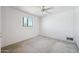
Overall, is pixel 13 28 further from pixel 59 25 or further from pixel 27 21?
pixel 59 25

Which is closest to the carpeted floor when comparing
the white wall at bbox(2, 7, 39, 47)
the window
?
the white wall at bbox(2, 7, 39, 47)

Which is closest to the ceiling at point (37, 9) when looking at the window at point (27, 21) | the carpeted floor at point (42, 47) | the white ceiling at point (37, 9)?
the white ceiling at point (37, 9)

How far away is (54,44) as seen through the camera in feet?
4.70

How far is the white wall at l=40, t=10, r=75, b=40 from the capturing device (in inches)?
54.4

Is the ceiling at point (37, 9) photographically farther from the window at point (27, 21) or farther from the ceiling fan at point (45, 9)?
the window at point (27, 21)

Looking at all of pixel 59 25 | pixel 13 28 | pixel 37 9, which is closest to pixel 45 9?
pixel 37 9

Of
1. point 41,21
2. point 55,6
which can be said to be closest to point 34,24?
point 41,21

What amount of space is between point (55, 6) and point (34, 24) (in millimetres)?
579

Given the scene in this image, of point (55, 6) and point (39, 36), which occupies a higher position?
point (55, 6)

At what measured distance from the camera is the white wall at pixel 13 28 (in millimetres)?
1348

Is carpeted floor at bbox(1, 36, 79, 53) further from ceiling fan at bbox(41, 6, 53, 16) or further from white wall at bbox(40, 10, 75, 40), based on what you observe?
ceiling fan at bbox(41, 6, 53, 16)

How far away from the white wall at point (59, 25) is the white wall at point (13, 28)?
8.4 inches

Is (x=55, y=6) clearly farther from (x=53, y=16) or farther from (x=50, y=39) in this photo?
(x=50, y=39)
